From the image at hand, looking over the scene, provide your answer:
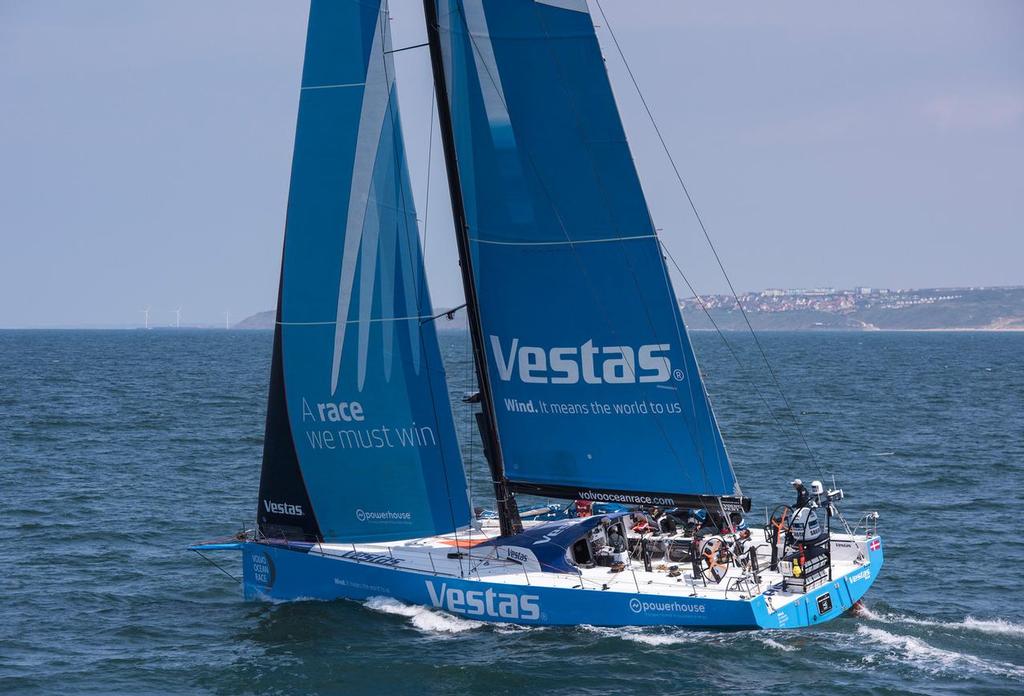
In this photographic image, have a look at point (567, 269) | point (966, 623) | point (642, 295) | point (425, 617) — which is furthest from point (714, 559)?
point (567, 269)

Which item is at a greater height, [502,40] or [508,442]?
[502,40]

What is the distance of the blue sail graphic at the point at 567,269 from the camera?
18.8 meters

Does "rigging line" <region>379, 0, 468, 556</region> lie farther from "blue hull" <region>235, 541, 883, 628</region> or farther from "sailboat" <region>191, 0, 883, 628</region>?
"blue hull" <region>235, 541, 883, 628</region>

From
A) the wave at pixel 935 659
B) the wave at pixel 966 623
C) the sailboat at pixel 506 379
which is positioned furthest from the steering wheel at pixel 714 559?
the wave at pixel 966 623

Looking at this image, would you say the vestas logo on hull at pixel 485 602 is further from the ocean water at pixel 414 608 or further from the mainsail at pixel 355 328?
the mainsail at pixel 355 328

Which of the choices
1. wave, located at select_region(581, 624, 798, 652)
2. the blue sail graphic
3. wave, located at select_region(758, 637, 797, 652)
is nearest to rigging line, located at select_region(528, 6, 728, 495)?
the blue sail graphic

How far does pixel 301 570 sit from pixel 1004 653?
10.7 meters

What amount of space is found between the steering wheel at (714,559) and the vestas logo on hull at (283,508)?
659 centimetres

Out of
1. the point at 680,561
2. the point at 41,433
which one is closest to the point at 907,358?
the point at 41,433

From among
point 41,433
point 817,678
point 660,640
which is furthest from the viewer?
point 41,433

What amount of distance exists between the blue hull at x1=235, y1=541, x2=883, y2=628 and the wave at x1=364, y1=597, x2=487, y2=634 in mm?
97

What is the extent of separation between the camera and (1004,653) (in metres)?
17.7

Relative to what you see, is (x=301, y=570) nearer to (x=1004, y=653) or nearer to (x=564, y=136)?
(x=564, y=136)

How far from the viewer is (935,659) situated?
17484 mm
